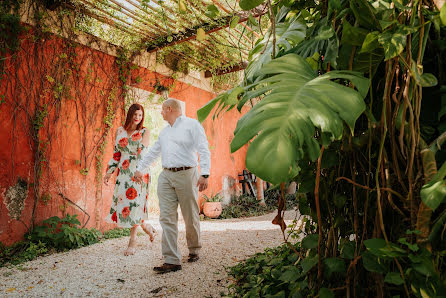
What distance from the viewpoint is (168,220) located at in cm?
287

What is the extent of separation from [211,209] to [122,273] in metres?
3.48

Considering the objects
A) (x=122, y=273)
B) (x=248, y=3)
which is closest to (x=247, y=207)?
(x=122, y=273)

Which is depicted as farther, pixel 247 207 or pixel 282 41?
pixel 247 207

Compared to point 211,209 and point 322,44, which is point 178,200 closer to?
point 322,44

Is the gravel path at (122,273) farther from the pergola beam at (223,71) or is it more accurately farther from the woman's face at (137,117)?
the pergola beam at (223,71)

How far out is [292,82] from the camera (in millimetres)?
807

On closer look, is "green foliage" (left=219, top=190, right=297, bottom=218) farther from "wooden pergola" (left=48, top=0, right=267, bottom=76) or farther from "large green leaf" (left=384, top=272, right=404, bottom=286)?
"large green leaf" (left=384, top=272, right=404, bottom=286)

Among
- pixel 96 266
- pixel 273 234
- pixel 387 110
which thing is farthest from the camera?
pixel 273 234

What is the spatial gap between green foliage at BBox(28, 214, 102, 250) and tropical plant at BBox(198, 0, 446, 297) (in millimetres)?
3240

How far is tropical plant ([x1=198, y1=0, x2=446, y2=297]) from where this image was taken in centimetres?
68

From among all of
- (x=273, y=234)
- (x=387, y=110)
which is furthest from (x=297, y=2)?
(x=273, y=234)

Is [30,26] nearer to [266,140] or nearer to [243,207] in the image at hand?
[266,140]

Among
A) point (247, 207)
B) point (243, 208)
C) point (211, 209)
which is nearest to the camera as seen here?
point (211, 209)

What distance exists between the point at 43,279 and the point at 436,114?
3.03 m
